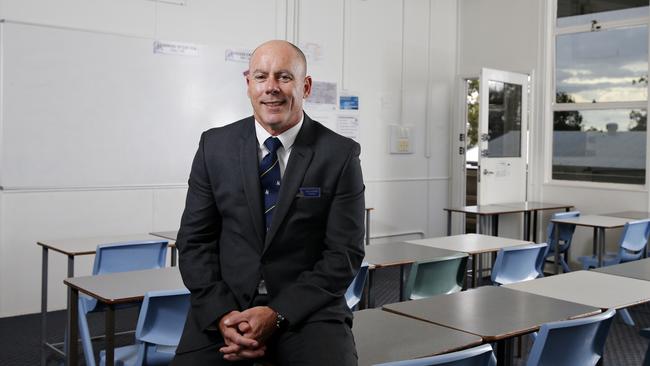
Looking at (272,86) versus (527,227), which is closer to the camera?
(272,86)

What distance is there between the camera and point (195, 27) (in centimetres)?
610

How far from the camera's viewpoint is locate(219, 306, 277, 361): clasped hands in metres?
1.83

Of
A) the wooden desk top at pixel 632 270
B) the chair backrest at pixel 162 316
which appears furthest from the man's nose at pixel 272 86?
the wooden desk top at pixel 632 270

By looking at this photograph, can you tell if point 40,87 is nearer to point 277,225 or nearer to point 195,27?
point 195,27

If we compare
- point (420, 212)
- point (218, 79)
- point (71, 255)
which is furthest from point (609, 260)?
point (71, 255)

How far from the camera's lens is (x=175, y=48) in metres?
5.91

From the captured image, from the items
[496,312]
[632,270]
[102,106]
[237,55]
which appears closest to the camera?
[496,312]

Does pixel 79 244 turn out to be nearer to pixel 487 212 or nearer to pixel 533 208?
pixel 487 212

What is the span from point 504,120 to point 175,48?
352cm

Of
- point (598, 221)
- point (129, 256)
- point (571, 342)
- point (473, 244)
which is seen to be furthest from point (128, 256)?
point (598, 221)

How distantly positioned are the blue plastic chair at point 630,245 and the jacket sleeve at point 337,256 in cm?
406

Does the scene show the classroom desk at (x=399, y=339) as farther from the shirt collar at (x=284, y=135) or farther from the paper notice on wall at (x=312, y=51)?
the paper notice on wall at (x=312, y=51)

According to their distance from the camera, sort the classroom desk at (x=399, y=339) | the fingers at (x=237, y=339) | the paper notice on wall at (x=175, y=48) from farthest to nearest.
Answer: the paper notice on wall at (x=175, y=48) → the classroom desk at (x=399, y=339) → the fingers at (x=237, y=339)

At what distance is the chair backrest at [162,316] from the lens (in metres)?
2.71
